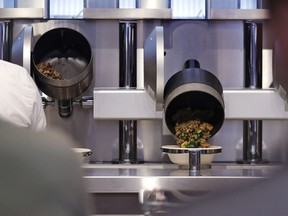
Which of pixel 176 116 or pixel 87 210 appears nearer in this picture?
pixel 87 210

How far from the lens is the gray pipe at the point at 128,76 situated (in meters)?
1.98

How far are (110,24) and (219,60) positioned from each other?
0.43m

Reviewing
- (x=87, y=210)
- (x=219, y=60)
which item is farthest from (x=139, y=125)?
(x=87, y=210)

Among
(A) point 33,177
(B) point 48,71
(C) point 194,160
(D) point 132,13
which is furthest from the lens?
(D) point 132,13

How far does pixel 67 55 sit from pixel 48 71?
13 centimetres

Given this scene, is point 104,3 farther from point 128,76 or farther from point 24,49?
point 24,49

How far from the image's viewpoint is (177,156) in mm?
1754

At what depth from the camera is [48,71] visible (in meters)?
1.86

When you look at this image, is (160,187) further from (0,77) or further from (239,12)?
(239,12)

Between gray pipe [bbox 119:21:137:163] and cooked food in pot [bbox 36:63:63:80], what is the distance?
0.25 m

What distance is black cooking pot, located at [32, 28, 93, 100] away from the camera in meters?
1.90

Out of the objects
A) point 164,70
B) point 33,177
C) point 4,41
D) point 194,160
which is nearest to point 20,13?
point 4,41

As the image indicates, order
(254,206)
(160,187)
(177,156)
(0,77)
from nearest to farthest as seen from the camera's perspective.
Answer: (254,206)
(0,77)
(160,187)
(177,156)

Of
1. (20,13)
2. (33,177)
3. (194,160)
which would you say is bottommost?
(194,160)
